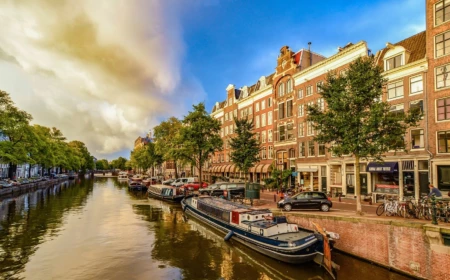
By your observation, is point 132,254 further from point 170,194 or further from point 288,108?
point 288,108

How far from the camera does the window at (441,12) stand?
26859 mm

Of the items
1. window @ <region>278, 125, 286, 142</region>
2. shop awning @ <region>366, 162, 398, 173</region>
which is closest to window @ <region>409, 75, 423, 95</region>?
shop awning @ <region>366, 162, 398, 173</region>

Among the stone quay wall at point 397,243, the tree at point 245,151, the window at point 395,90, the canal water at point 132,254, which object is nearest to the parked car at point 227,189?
the tree at point 245,151

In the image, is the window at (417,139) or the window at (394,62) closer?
the window at (417,139)

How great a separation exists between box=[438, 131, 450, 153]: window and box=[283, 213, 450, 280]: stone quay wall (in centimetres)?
1580

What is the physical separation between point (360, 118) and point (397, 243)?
355 inches

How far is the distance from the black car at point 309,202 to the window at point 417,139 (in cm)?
1279

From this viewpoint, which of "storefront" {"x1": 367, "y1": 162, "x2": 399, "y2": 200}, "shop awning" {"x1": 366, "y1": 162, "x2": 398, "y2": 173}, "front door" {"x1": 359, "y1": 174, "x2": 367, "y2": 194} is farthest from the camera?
"front door" {"x1": 359, "y1": 174, "x2": 367, "y2": 194}

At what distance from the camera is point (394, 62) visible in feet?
104

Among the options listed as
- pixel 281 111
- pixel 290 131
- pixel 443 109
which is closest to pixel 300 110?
pixel 290 131

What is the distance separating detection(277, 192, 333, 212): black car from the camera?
23.7m

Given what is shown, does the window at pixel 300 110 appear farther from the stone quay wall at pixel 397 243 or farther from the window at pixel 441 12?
the stone quay wall at pixel 397 243

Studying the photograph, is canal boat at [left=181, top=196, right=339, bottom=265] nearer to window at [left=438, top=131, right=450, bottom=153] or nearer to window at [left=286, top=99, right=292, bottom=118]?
window at [left=438, top=131, right=450, bottom=153]

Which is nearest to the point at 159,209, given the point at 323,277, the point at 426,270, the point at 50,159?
the point at 323,277
